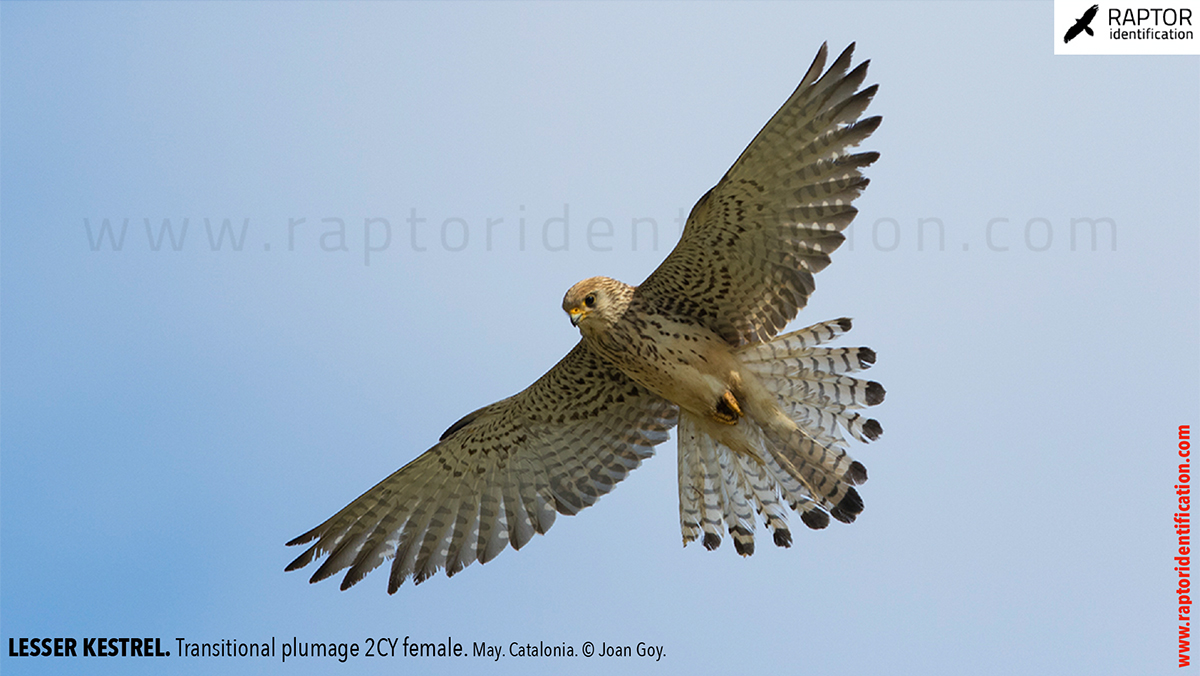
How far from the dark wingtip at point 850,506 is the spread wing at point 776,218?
113cm

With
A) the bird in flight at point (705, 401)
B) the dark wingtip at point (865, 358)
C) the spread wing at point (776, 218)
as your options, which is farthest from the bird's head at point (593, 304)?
the dark wingtip at point (865, 358)

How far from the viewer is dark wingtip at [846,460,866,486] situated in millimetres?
6676

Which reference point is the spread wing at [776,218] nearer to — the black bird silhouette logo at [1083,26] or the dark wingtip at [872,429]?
the dark wingtip at [872,429]

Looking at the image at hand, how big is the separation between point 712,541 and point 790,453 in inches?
33.3

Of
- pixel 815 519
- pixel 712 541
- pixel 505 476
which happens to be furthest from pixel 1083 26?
pixel 505 476

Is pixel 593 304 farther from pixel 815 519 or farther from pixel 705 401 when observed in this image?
pixel 815 519

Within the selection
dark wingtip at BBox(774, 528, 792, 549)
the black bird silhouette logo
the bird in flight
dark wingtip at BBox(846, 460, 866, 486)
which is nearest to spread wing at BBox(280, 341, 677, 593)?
the bird in flight

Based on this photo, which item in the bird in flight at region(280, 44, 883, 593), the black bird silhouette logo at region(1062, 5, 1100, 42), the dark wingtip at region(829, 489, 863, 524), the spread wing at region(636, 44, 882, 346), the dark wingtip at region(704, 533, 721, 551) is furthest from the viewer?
the black bird silhouette logo at region(1062, 5, 1100, 42)

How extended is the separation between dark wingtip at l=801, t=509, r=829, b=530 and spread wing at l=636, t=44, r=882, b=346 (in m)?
1.18

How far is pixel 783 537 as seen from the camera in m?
7.00

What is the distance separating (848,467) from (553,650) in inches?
86.8

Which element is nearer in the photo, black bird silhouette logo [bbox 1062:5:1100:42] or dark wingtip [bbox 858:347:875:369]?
dark wingtip [bbox 858:347:875:369]

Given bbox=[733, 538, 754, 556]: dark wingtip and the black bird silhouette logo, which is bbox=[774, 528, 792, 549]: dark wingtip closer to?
bbox=[733, 538, 754, 556]: dark wingtip

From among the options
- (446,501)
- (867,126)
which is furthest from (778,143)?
(446,501)
